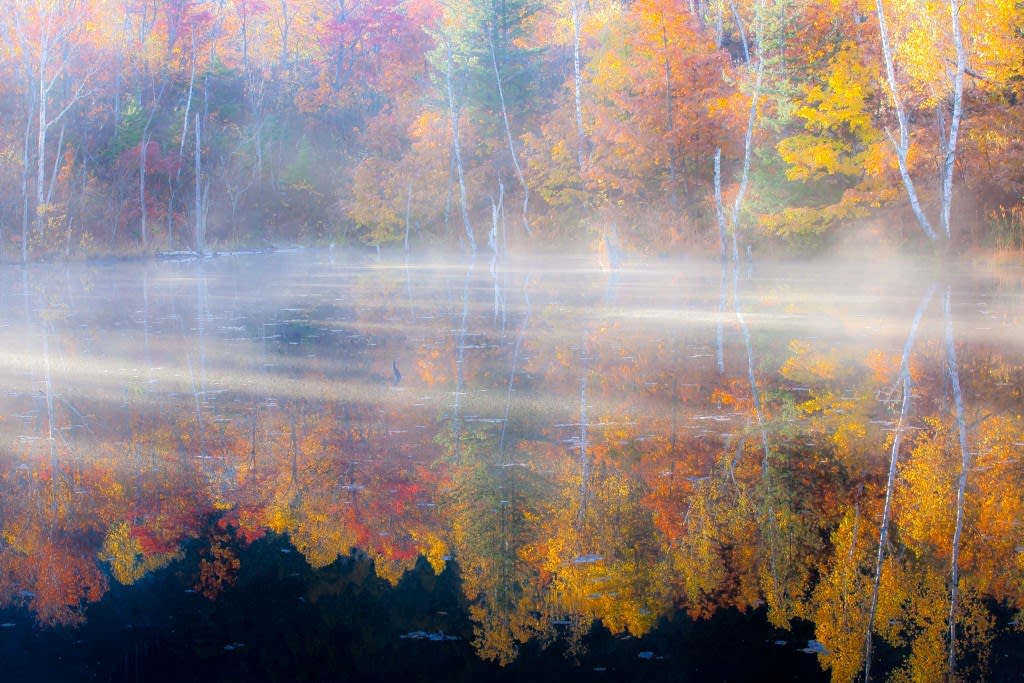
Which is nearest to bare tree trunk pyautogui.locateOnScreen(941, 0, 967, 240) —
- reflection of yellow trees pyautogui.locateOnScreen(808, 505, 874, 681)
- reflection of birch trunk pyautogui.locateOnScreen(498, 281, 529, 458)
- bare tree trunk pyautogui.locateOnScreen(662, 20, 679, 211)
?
bare tree trunk pyautogui.locateOnScreen(662, 20, 679, 211)

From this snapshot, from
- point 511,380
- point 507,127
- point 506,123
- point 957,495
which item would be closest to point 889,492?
point 957,495

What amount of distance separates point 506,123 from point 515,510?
159 ft

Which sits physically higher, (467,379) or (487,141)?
(487,141)

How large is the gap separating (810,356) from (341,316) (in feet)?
33.1

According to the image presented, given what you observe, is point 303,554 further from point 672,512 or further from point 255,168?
point 255,168

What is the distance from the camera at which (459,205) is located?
58.9 metres

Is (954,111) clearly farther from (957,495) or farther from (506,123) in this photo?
(957,495)

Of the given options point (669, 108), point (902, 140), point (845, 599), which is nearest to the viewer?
point (845, 599)

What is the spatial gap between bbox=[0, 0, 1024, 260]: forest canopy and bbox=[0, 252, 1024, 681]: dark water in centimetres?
2086

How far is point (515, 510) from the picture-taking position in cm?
734

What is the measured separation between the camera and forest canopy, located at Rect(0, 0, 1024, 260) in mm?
35281

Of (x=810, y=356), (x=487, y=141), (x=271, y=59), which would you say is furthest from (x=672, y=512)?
(x=271, y=59)

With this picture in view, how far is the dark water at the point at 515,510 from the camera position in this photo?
5.22 metres

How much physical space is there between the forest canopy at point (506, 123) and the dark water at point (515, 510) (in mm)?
20856
